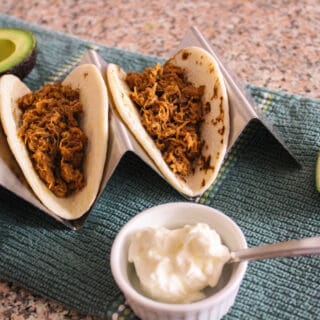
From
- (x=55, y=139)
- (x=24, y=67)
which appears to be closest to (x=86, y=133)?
(x=55, y=139)

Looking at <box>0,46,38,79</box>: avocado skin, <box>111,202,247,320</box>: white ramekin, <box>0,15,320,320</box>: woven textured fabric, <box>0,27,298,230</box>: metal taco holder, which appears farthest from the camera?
<box>0,46,38,79</box>: avocado skin

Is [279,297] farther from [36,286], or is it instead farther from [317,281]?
[36,286]

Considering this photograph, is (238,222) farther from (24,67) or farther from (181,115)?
(24,67)

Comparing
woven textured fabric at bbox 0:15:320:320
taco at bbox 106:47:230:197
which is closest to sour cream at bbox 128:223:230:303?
woven textured fabric at bbox 0:15:320:320

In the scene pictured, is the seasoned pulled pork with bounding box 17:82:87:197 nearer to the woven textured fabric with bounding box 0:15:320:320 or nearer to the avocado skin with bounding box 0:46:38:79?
the woven textured fabric with bounding box 0:15:320:320

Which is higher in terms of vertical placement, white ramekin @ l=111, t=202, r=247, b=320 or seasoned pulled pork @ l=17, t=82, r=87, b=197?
seasoned pulled pork @ l=17, t=82, r=87, b=197

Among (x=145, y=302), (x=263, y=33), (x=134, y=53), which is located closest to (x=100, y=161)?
(x=145, y=302)

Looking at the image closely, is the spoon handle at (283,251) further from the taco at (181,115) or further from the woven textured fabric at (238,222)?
the taco at (181,115)

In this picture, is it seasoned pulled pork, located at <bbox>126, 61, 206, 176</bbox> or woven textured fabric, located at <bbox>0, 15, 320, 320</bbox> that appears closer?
woven textured fabric, located at <bbox>0, 15, 320, 320</bbox>
